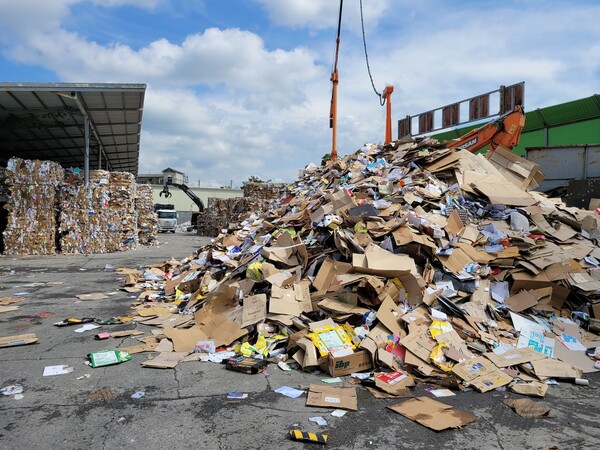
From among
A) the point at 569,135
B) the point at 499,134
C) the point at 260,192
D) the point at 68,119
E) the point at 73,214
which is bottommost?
the point at 73,214

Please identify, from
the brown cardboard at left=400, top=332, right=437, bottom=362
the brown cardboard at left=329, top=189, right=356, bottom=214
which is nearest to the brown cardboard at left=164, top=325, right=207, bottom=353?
the brown cardboard at left=400, top=332, right=437, bottom=362

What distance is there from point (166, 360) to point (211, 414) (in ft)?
4.13

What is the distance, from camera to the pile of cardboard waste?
4.06 m

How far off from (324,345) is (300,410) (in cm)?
102

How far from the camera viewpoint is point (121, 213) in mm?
15328

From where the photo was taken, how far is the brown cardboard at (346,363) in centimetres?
387

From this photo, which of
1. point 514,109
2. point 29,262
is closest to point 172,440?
point 514,109

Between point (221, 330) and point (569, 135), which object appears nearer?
point (221, 330)

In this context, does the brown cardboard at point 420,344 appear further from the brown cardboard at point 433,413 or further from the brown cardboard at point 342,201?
the brown cardboard at point 342,201

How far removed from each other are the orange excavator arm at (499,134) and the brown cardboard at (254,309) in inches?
220

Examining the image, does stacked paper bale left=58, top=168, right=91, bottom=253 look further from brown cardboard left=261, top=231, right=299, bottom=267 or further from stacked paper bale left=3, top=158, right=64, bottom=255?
brown cardboard left=261, top=231, right=299, bottom=267

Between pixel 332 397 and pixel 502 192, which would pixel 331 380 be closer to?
pixel 332 397

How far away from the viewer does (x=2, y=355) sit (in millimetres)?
4352

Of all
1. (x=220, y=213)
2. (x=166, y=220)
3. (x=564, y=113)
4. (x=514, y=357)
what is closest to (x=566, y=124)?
(x=564, y=113)
